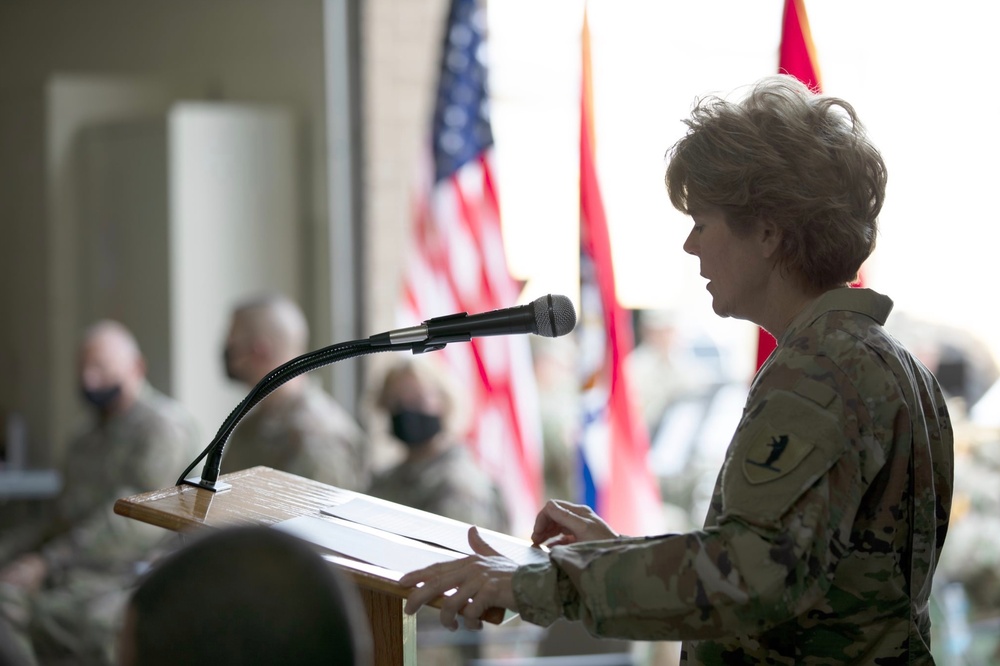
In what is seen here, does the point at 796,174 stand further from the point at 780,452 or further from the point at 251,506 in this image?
the point at 251,506

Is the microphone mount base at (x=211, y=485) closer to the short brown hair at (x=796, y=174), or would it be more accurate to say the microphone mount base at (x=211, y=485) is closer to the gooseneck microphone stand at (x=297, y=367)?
the gooseneck microphone stand at (x=297, y=367)

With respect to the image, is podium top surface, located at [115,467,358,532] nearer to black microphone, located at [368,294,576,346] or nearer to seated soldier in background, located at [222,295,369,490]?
black microphone, located at [368,294,576,346]

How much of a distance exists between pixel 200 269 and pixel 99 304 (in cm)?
80

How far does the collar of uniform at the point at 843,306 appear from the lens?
1130 millimetres

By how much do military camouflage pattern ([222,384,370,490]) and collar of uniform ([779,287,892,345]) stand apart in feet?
8.84

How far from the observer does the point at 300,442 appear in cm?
371

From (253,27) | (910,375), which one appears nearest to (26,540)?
(253,27)

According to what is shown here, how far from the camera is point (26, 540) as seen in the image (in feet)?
14.1

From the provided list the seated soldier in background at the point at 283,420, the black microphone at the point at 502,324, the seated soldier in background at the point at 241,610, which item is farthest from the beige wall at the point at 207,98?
the seated soldier in background at the point at 241,610

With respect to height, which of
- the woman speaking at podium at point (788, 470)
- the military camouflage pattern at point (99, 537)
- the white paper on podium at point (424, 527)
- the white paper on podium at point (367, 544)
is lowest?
the military camouflage pattern at point (99, 537)

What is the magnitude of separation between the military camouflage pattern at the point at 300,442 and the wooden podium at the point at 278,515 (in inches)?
90.3

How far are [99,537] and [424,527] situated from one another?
2916mm

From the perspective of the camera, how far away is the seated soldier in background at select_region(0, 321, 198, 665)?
3648mm

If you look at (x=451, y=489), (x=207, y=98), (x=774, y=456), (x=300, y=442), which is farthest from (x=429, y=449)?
(x=207, y=98)
